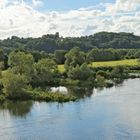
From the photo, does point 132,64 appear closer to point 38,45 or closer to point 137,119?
point 137,119

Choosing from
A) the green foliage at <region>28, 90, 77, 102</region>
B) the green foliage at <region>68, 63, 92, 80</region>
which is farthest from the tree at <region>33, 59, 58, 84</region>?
the green foliage at <region>28, 90, 77, 102</region>

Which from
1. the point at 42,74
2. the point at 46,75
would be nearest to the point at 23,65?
the point at 42,74

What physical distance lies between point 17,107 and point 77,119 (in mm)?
11935

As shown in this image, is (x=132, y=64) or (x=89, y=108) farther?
(x=132, y=64)

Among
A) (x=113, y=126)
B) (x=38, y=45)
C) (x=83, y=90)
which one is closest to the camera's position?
(x=113, y=126)

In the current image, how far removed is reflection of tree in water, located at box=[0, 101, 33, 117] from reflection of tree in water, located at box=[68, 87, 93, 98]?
9964 mm

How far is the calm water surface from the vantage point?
4006 centimetres

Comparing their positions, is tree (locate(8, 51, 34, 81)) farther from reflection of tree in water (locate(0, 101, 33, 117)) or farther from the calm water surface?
reflection of tree in water (locate(0, 101, 33, 117))

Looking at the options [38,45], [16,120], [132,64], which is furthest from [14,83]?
[38,45]

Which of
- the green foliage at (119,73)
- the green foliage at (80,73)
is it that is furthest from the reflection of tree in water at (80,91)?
the green foliage at (119,73)

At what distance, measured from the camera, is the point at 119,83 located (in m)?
81.0

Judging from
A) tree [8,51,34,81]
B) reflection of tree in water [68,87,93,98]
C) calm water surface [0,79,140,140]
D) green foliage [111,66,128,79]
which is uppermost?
tree [8,51,34,81]

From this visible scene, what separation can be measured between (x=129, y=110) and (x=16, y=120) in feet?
45.3

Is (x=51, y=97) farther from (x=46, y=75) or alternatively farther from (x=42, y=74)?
(x=46, y=75)
